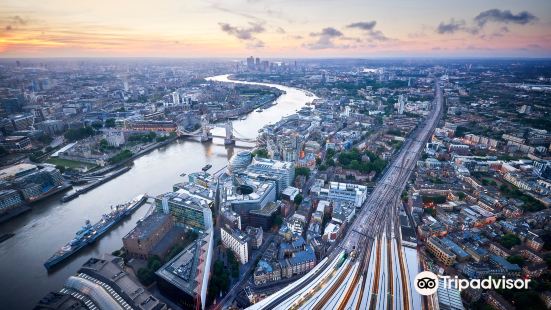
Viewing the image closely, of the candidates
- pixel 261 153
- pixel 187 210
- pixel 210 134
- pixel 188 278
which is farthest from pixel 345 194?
pixel 210 134

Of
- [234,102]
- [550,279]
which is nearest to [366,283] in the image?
[550,279]

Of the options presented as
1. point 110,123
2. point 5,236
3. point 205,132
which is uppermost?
point 110,123

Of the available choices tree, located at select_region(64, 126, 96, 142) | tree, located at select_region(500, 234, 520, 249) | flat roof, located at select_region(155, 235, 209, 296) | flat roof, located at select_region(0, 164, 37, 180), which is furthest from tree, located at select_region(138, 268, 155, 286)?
tree, located at select_region(64, 126, 96, 142)

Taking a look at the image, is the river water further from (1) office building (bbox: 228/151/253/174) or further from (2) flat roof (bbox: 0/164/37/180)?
(2) flat roof (bbox: 0/164/37/180)

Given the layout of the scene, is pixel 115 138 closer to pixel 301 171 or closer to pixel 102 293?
pixel 301 171

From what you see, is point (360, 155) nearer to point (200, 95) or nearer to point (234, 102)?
point (234, 102)

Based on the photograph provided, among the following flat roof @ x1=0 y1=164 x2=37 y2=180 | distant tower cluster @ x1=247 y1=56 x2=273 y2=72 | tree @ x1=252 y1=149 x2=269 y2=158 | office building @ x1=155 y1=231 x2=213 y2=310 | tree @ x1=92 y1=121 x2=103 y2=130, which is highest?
distant tower cluster @ x1=247 y1=56 x2=273 y2=72
